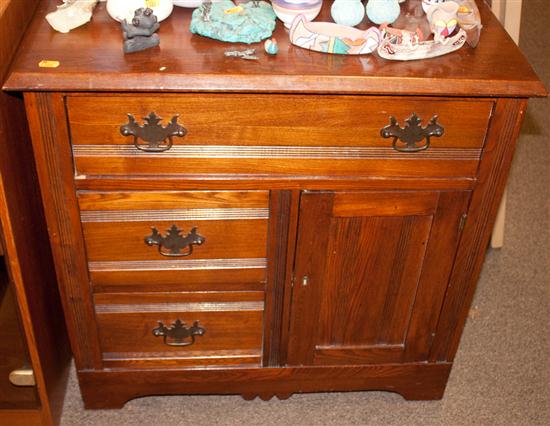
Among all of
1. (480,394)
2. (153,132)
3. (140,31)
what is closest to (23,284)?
(153,132)

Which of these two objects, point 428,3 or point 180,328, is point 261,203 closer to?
point 180,328

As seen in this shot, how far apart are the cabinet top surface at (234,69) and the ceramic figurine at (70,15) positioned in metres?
0.01

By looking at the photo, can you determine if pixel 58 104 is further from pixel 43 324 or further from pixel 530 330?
pixel 530 330

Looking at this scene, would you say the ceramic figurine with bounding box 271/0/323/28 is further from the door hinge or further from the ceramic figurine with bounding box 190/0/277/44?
the door hinge

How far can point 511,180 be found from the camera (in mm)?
2389

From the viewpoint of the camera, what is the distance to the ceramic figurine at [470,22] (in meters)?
1.32

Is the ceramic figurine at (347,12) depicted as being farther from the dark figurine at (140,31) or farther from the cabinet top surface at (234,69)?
the dark figurine at (140,31)

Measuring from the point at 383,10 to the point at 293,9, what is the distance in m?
0.17

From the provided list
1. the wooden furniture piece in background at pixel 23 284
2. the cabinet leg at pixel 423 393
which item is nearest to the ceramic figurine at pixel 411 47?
the wooden furniture piece in background at pixel 23 284

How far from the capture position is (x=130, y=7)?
1.29 meters

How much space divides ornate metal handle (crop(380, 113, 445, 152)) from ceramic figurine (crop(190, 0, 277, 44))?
0.89 feet

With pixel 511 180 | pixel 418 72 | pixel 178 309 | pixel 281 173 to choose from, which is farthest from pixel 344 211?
pixel 511 180

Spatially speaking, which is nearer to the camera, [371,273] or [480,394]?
[371,273]

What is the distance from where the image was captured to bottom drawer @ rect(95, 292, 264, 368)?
4.97ft
